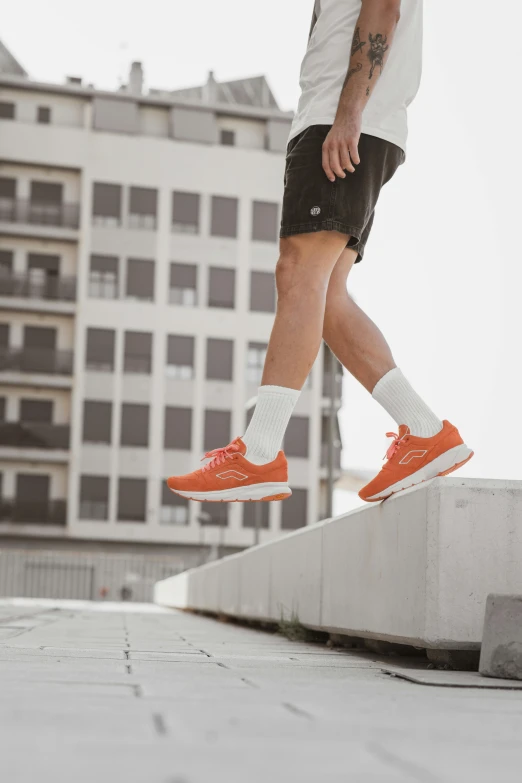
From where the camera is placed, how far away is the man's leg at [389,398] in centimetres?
395

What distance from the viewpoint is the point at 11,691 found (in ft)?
7.32

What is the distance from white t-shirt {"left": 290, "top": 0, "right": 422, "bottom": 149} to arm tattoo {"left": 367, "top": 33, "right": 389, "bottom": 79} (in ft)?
0.08

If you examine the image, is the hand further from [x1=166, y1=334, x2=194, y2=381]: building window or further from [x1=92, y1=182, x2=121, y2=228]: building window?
[x1=92, y1=182, x2=121, y2=228]: building window

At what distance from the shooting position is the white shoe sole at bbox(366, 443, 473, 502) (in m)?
3.92

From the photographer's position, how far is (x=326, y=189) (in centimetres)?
386

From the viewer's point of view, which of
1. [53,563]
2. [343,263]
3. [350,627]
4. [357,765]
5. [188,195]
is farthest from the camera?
[188,195]

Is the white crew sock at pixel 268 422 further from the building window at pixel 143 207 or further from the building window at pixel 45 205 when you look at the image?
the building window at pixel 143 207

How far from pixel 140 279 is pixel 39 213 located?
16.4 ft

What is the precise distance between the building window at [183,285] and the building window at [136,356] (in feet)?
7.54

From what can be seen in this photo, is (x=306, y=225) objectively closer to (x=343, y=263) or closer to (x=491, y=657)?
(x=343, y=263)

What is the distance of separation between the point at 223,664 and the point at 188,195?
4519 cm

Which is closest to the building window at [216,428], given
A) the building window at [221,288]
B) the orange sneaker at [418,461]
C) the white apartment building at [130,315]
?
the white apartment building at [130,315]

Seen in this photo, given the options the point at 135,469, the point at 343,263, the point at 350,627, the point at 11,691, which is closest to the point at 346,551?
the point at 350,627

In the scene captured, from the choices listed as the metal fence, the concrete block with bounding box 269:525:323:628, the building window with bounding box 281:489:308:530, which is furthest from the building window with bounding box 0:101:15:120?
the concrete block with bounding box 269:525:323:628
